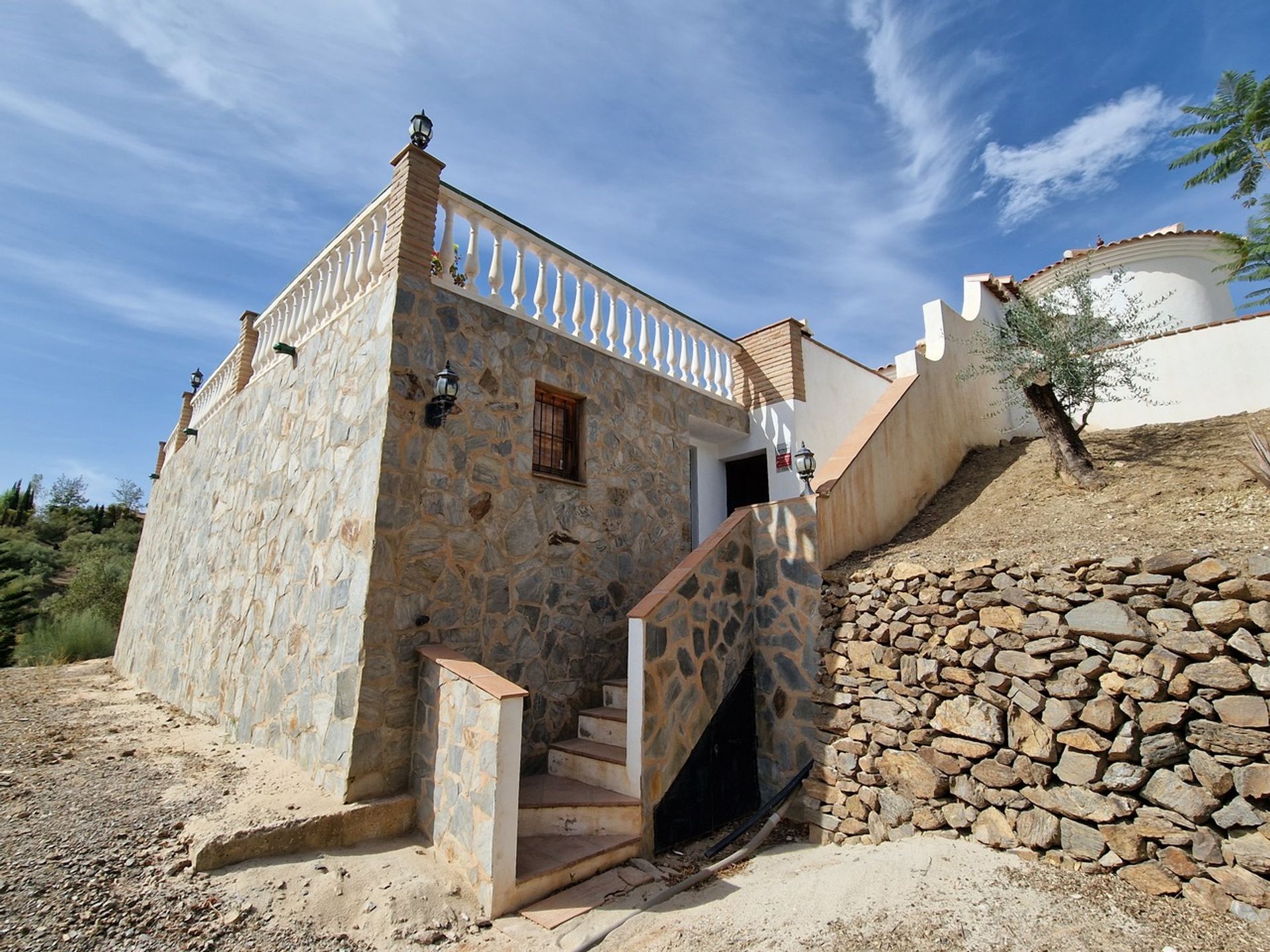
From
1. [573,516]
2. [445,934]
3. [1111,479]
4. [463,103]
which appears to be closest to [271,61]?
[463,103]

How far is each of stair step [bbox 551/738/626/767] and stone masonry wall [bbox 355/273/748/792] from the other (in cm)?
14

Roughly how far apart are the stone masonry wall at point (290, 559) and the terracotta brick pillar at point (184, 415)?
3.56m

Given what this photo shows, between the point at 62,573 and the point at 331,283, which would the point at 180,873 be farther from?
the point at 62,573

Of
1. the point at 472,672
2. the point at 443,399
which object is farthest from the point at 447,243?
the point at 472,672

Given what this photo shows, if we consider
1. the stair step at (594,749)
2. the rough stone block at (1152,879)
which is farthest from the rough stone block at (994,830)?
the stair step at (594,749)

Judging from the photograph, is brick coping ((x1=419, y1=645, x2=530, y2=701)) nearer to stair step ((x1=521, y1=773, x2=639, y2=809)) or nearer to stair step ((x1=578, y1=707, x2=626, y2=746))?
stair step ((x1=521, y1=773, x2=639, y2=809))

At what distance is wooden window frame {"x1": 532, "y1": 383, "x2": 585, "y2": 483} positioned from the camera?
226 inches

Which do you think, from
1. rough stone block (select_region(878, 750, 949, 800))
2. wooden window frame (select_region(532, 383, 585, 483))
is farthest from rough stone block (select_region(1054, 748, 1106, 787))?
wooden window frame (select_region(532, 383, 585, 483))

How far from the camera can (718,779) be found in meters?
4.93

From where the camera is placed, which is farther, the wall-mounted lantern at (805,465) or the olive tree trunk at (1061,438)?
the olive tree trunk at (1061,438)

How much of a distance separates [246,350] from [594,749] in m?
6.87

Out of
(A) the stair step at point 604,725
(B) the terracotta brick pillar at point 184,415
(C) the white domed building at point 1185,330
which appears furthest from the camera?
(B) the terracotta brick pillar at point 184,415

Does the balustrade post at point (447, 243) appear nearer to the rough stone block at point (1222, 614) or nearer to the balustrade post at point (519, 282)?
the balustrade post at point (519, 282)

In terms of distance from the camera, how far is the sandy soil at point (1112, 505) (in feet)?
13.5
